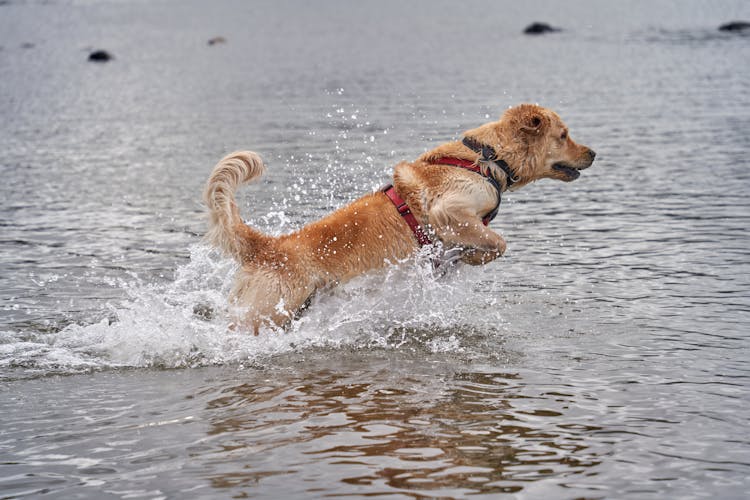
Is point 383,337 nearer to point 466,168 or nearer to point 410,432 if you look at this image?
point 466,168

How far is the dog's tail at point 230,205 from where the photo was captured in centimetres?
688

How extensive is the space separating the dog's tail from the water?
671 mm

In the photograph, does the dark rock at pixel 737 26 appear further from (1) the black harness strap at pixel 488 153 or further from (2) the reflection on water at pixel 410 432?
(2) the reflection on water at pixel 410 432

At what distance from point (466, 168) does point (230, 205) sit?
2.02 meters

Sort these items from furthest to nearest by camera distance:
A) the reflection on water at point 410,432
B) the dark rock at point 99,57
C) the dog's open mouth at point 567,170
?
the dark rock at point 99,57, the dog's open mouth at point 567,170, the reflection on water at point 410,432

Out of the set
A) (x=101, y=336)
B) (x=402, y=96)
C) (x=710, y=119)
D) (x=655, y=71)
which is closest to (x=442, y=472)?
(x=101, y=336)

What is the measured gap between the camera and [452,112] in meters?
22.3

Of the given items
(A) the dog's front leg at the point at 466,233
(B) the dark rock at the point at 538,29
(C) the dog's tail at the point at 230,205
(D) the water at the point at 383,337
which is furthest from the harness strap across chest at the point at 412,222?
(B) the dark rock at the point at 538,29

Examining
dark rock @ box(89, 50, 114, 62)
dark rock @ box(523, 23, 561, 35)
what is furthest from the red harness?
dark rock @ box(523, 23, 561, 35)

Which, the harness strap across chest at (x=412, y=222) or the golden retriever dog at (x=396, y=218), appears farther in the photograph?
the harness strap across chest at (x=412, y=222)

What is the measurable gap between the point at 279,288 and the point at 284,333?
406mm

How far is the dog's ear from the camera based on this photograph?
7.52m

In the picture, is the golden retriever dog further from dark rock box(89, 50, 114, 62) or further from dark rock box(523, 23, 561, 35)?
dark rock box(523, 23, 561, 35)

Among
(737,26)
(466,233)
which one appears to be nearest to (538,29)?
(737,26)
